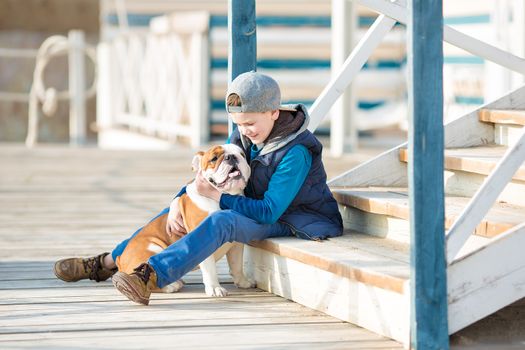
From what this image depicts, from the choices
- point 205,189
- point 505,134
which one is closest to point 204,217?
point 205,189

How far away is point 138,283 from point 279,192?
565 mm

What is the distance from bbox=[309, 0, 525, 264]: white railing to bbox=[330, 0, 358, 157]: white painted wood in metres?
3.94

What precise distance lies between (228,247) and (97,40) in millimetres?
15696

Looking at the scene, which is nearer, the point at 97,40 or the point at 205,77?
the point at 205,77

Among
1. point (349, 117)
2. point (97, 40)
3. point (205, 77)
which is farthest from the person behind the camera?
point (97, 40)

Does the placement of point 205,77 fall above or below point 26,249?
above

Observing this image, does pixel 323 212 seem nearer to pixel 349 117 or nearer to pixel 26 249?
pixel 26 249

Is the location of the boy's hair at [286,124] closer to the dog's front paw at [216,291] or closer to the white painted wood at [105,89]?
the dog's front paw at [216,291]

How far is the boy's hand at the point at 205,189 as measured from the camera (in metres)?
3.84

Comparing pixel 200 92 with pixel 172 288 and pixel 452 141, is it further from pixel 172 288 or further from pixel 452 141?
pixel 172 288

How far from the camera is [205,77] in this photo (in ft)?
31.2

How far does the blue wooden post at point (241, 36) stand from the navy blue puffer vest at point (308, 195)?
38 centimetres

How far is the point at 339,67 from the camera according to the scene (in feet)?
27.7

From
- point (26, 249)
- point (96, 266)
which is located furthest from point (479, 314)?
point (26, 249)
